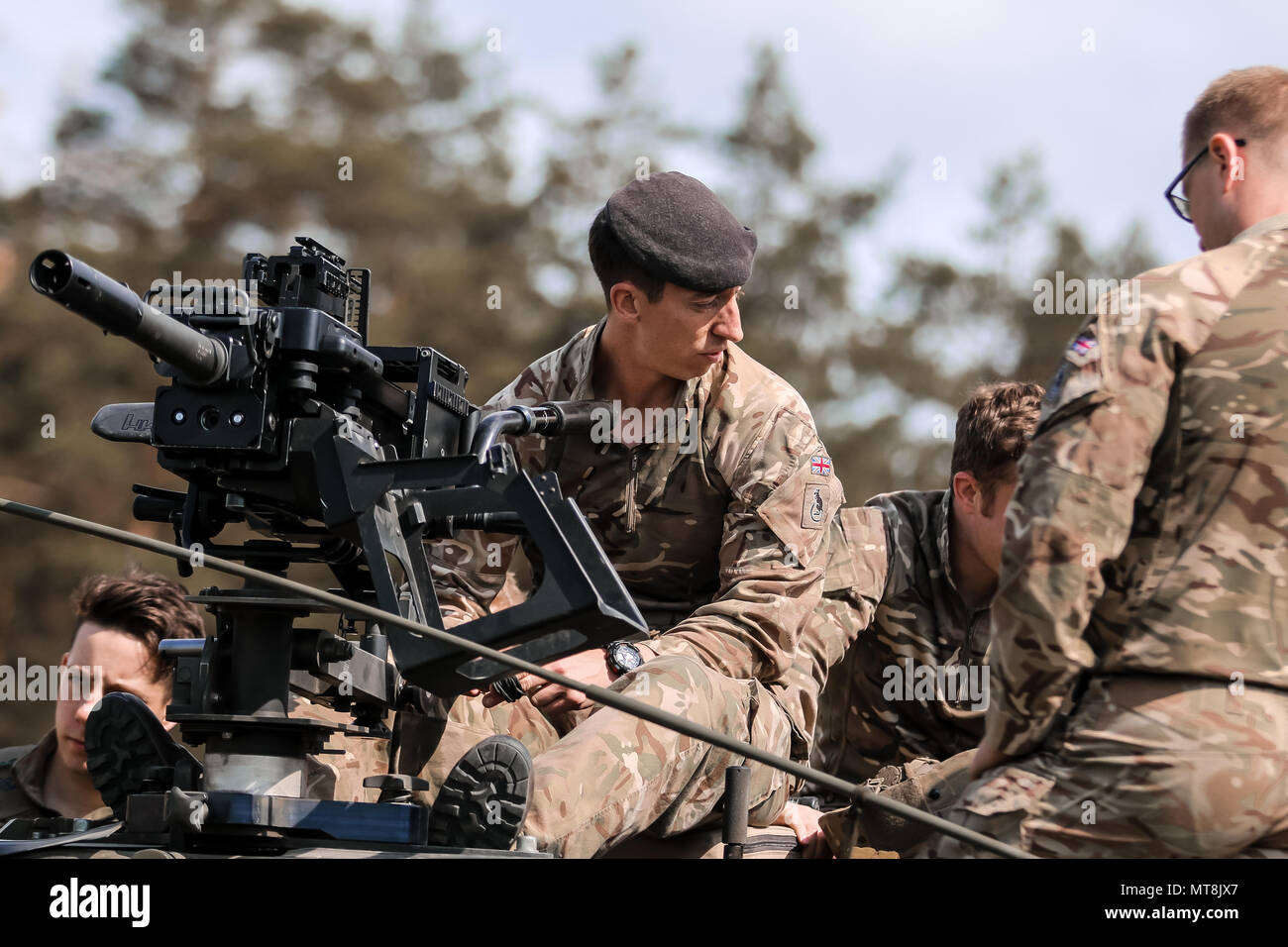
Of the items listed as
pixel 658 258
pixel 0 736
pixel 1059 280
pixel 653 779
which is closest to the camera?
pixel 653 779

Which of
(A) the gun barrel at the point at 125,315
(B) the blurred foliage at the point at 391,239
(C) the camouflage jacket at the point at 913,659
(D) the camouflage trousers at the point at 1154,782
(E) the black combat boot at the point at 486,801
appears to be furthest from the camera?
(B) the blurred foliage at the point at 391,239

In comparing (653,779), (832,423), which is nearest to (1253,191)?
(653,779)

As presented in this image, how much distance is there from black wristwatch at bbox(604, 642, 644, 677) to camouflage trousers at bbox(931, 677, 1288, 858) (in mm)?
1221

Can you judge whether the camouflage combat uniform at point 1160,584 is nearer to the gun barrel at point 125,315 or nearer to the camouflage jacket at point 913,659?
the gun barrel at point 125,315

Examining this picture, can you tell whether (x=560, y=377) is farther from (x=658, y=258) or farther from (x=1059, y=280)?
(x=1059, y=280)

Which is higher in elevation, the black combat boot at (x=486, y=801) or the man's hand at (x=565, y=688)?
the man's hand at (x=565, y=688)

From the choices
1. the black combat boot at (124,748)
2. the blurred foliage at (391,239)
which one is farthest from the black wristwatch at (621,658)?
the blurred foliage at (391,239)

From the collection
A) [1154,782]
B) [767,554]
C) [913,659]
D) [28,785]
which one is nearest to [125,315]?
[1154,782]

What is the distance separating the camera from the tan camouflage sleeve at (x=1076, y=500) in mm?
2557

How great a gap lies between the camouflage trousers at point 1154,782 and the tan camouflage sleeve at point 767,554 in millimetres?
1302

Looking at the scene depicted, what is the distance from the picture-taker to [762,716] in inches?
150

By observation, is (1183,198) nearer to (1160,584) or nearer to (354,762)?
(1160,584)

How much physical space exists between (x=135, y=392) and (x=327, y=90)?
→ 5361mm

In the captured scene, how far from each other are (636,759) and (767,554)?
973 millimetres
